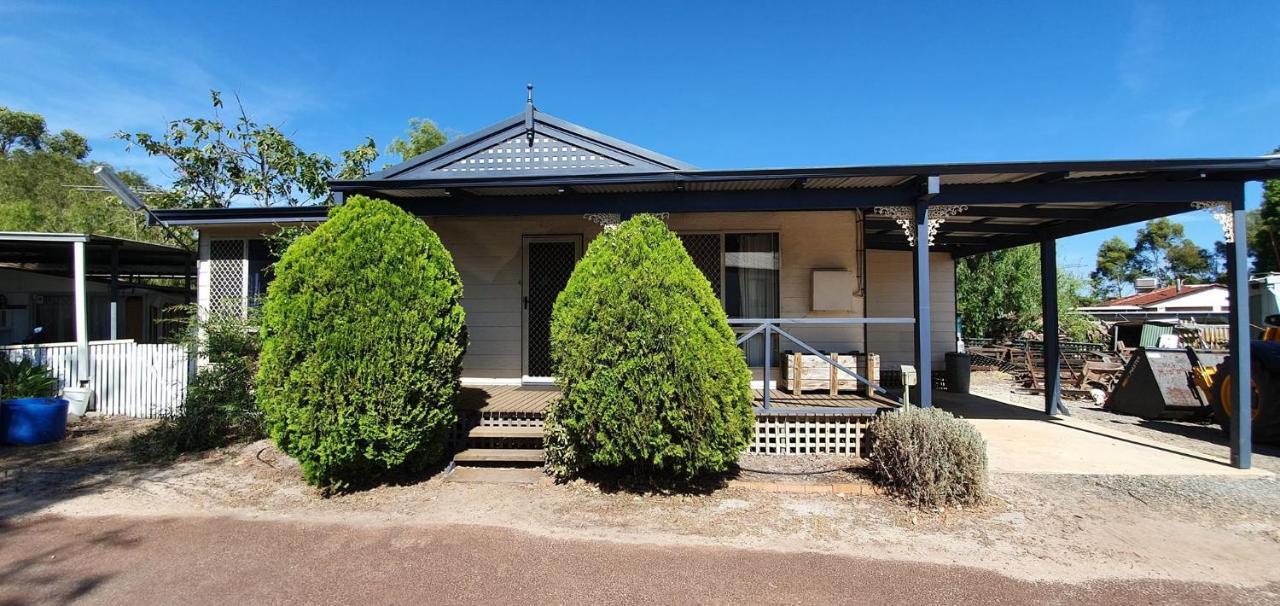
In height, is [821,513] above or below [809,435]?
below

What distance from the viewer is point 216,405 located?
6.38 metres

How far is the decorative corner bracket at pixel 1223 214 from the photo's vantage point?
5.73 m

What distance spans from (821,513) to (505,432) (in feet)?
9.81

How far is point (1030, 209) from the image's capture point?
6980mm

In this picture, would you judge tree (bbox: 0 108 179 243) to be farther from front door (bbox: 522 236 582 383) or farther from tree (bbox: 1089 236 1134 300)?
tree (bbox: 1089 236 1134 300)

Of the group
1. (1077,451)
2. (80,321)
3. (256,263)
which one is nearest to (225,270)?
(256,263)

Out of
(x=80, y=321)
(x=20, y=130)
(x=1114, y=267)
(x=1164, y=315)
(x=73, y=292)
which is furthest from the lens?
(x=1114, y=267)

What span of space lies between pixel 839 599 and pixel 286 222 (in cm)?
793

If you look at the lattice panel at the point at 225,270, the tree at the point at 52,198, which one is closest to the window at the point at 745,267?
the lattice panel at the point at 225,270

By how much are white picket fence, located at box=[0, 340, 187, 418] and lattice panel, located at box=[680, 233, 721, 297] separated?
718 cm

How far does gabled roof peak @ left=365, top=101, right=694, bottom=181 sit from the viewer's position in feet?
22.4

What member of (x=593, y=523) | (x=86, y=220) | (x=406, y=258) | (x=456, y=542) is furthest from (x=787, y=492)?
(x=86, y=220)

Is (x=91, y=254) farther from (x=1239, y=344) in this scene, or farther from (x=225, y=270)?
(x=1239, y=344)

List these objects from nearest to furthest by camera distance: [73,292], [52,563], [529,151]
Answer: [52,563]
[529,151]
[73,292]
